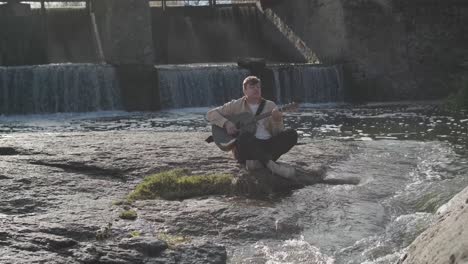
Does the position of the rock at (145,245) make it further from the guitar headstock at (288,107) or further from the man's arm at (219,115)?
the guitar headstock at (288,107)

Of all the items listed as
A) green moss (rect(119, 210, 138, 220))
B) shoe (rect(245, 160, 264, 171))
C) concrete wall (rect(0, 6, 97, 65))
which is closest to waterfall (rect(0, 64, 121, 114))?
concrete wall (rect(0, 6, 97, 65))

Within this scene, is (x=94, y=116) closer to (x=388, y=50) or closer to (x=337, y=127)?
(x=337, y=127)

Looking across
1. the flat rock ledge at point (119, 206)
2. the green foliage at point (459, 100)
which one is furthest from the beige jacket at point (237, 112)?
the green foliage at point (459, 100)

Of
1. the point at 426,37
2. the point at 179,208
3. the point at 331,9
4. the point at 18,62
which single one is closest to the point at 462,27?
the point at 426,37

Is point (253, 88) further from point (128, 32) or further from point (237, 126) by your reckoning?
point (128, 32)

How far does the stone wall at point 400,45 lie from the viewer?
20016mm

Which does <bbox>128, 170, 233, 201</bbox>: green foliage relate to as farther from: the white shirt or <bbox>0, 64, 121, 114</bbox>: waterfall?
<bbox>0, 64, 121, 114</bbox>: waterfall

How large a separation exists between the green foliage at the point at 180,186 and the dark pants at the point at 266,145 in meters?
0.37

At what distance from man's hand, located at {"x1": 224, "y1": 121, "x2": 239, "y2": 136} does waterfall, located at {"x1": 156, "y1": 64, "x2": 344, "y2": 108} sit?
13028 mm

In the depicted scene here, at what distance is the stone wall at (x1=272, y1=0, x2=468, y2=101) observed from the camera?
20016mm

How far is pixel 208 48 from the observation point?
27.8m

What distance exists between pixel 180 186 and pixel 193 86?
1352cm

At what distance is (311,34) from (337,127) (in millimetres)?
9792

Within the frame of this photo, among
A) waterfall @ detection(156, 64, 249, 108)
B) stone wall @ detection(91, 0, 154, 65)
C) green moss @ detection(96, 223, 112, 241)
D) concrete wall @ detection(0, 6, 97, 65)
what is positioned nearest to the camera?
green moss @ detection(96, 223, 112, 241)
